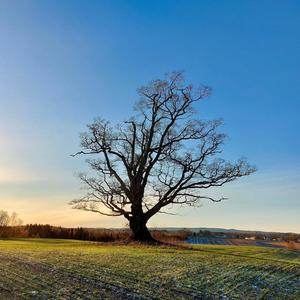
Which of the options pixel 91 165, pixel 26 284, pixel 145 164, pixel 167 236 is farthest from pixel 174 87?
pixel 26 284

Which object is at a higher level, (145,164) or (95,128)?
(95,128)

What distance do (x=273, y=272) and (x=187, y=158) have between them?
15304 mm

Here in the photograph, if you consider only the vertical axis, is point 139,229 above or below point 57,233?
below

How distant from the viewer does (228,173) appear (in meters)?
28.7

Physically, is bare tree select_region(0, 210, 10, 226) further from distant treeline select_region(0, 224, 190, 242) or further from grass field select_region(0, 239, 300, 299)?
grass field select_region(0, 239, 300, 299)

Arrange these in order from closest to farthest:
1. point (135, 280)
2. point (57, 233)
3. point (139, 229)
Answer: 1. point (135, 280)
2. point (139, 229)
3. point (57, 233)

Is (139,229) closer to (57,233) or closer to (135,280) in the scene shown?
(135,280)

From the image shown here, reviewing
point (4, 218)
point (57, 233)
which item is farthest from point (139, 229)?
point (4, 218)

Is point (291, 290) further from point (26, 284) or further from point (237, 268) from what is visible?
point (26, 284)

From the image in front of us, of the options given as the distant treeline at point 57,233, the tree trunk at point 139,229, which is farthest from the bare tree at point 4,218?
the tree trunk at point 139,229

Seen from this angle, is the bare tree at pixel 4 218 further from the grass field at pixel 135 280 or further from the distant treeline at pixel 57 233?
the grass field at pixel 135 280

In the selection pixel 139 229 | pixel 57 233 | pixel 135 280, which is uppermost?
pixel 57 233

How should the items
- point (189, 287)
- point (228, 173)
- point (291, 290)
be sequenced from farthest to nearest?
point (228, 173) < point (291, 290) < point (189, 287)

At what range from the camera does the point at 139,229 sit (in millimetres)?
28359
